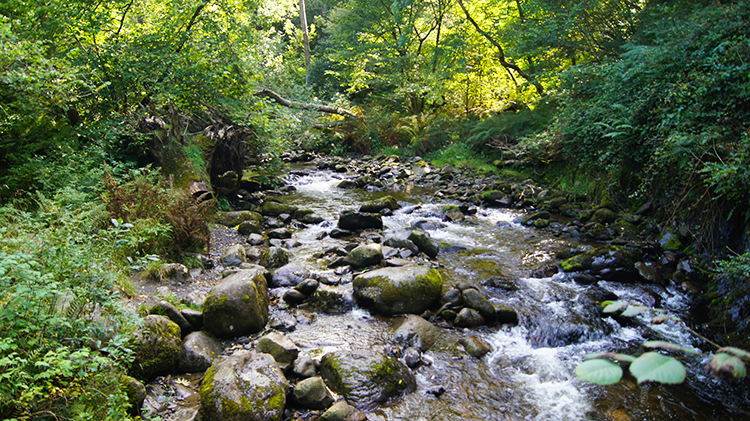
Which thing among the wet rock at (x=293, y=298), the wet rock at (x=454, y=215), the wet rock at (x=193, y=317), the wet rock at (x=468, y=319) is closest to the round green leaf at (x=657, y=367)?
the wet rock at (x=468, y=319)

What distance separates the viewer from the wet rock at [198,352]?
177 inches

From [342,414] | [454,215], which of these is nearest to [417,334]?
[342,414]

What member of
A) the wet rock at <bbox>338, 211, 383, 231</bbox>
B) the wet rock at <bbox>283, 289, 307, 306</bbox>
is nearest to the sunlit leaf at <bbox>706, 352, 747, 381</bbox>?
the wet rock at <bbox>283, 289, 307, 306</bbox>

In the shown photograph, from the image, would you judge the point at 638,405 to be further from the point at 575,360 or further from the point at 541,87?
the point at 541,87

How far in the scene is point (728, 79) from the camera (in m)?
6.27

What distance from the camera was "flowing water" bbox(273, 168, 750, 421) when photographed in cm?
414

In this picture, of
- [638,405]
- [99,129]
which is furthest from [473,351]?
[99,129]

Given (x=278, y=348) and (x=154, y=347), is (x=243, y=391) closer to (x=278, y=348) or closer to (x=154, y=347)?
(x=278, y=348)

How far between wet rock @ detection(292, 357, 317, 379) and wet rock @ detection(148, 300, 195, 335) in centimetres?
152

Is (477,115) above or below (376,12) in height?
below

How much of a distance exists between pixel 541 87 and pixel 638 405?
45.0 feet

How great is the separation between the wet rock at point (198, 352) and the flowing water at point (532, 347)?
3.44ft

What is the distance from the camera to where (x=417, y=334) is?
5.33 metres

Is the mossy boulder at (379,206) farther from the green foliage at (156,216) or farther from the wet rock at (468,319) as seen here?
the wet rock at (468,319)
